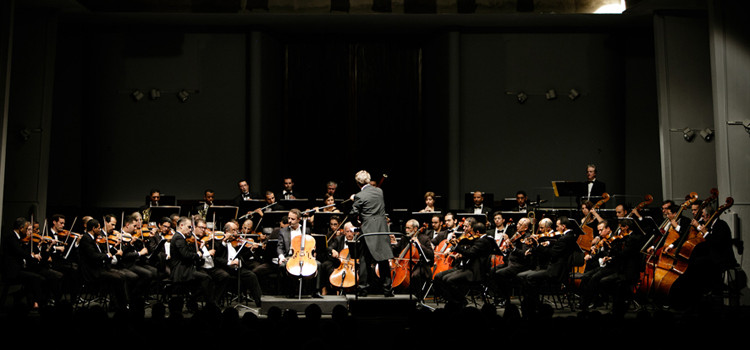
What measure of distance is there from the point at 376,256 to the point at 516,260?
7.34ft

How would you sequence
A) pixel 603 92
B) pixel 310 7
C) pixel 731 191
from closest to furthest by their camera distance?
pixel 731 191
pixel 310 7
pixel 603 92

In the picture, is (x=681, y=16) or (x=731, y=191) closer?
(x=731, y=191)

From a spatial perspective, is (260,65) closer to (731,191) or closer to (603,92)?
(603,92)

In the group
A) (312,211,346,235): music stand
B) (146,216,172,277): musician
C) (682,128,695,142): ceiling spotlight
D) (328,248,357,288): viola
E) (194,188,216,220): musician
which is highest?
(682,128,695,142): ceiling spotlight

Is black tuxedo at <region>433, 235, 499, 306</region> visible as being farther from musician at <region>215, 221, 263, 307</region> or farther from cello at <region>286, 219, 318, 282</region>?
musician at <region>215, 221, 263, 307</region>

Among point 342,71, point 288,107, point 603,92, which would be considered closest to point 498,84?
point 603,92

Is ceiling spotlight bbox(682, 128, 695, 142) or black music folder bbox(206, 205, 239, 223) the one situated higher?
ceiling spotlight bbox(682, 128, 695, 142)

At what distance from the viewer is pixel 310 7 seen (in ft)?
45.8

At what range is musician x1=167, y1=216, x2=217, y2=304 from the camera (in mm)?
9227

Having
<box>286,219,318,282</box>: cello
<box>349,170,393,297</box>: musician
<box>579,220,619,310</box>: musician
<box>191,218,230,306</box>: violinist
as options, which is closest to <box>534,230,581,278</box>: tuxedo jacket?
<box>579,220,619,310</box>: musician

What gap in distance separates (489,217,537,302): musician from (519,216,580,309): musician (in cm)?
23

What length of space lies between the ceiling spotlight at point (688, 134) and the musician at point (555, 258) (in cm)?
443

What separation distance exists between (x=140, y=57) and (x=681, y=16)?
9.75m

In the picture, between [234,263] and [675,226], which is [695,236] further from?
[234,263]
